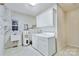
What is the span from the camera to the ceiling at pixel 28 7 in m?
1.49

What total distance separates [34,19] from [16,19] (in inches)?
11.7

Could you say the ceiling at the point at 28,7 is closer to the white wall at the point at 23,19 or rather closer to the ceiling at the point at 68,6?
the white wall at the point at 23,19

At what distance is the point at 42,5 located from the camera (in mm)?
1505

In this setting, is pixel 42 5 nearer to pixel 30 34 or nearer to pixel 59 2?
pixel 59 2

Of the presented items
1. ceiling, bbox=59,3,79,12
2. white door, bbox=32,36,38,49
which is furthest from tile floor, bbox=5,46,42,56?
ceiling, bbox=59,3,79,12

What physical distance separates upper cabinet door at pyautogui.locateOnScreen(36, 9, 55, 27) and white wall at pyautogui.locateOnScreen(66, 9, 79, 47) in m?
0.29

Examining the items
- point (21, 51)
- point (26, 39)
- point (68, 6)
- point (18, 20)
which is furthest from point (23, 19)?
point (68, 6)

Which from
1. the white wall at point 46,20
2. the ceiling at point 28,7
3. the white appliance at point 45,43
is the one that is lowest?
the white appliance at point 45,43

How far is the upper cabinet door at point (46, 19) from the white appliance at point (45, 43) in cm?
18

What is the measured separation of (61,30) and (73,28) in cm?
20

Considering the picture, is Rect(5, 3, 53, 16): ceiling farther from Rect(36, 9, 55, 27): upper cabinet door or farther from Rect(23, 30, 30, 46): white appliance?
Rect(23, 30, 30, 46): white appliance

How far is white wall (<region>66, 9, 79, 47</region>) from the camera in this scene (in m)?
1.51

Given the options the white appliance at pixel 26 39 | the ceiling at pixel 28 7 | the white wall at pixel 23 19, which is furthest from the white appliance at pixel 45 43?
the ceiling at pixel 28 7

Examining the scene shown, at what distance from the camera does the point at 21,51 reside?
1.50 m
